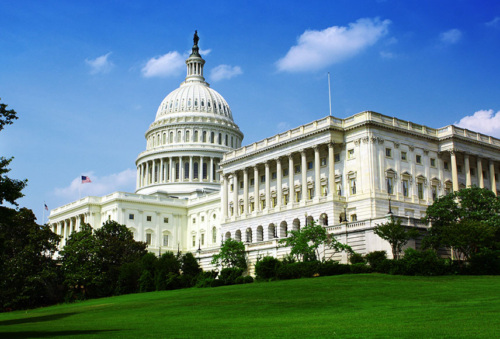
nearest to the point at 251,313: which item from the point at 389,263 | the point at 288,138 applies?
the point at 389,263

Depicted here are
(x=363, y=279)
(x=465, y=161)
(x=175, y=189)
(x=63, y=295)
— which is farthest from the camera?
(x=175, y=189)

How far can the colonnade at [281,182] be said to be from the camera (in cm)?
9525

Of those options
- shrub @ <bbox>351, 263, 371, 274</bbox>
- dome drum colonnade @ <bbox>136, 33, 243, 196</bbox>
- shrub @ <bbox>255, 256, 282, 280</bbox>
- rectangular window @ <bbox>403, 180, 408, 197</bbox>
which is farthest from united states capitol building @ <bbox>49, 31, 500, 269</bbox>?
dome drum colonnade @ <bbox>136, 33, 243, 196</bbox>

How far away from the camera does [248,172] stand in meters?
111

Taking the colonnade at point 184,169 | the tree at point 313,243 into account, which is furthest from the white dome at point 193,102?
the tree at point 313,243

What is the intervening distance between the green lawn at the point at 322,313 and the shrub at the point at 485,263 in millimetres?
4685

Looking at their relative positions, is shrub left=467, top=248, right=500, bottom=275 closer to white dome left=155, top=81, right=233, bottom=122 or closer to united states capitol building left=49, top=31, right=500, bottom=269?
united states capitol building left=49, top=31, right=500, bottom=269

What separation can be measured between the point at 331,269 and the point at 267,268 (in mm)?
8431

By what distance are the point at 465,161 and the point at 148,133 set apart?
95.5 m

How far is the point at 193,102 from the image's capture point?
16912 centimetres

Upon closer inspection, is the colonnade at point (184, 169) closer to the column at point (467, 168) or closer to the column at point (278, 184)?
the column at point (278, 184)

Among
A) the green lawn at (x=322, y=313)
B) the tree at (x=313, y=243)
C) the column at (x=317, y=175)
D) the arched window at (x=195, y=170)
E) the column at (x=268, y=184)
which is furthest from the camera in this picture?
the arched window at (x=195, y=170)

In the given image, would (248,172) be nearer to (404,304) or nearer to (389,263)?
(389,263)

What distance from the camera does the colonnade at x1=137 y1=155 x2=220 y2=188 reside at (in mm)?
157750
